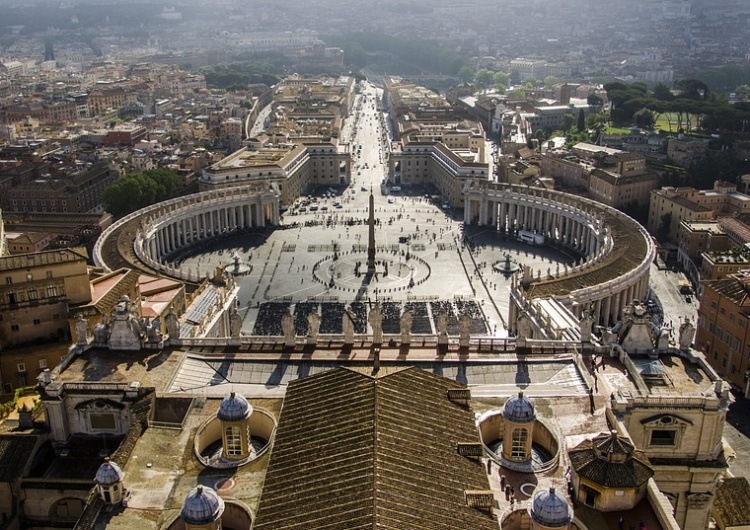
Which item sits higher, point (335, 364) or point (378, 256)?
point (335, 364)

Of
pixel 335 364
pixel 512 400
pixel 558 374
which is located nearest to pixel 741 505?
pixel 558 374

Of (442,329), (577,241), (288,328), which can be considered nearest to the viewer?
(288,328)

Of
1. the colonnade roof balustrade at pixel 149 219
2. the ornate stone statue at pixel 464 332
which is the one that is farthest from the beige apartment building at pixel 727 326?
the colonnade roof balustrade at pixel 149 219

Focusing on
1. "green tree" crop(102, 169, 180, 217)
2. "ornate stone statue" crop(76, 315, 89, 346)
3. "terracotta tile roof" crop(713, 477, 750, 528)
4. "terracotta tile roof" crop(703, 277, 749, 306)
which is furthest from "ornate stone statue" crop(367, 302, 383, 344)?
"green tree" crop(102, 169, 180, 217)

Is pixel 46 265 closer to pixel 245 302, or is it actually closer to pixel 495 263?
pixel 245 302

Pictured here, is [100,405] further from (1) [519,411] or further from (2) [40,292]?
(1) [519,411]

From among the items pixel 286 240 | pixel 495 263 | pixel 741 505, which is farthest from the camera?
pixel 286 240

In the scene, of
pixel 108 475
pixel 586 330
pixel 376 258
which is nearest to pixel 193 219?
pixel 376 258
